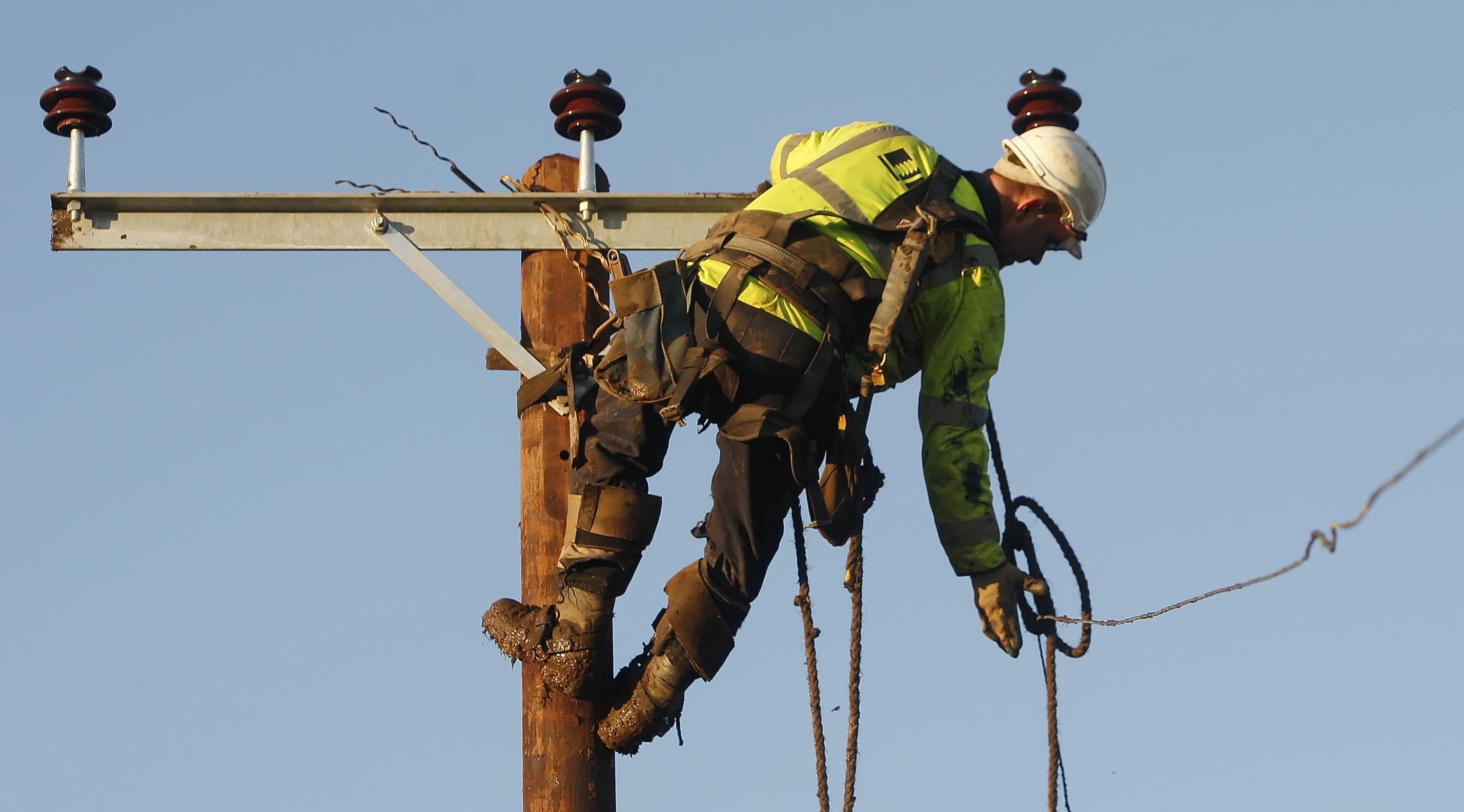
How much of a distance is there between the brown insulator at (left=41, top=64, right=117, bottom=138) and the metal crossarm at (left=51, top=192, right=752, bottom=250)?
30cm

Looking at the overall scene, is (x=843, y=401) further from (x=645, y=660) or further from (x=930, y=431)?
(x=645, y=660)

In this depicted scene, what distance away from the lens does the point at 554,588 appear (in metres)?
5.90

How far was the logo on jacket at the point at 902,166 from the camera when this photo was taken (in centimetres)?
581

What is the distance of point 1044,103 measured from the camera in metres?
6.19

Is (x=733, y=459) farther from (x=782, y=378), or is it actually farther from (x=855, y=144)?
(x=855, y=144)

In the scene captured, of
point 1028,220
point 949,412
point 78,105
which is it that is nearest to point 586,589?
point 949,412

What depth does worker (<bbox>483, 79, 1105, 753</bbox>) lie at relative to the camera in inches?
221

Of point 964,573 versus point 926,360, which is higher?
point 926,360

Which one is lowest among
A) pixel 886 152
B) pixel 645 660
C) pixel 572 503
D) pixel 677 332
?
pixel 645 660

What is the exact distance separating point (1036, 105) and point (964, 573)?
1347 mm

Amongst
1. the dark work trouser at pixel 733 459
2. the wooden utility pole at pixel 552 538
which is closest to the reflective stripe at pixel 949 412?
the dark work trouser at pixel 733 459

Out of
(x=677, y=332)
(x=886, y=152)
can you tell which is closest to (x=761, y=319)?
(x=677, y=332)

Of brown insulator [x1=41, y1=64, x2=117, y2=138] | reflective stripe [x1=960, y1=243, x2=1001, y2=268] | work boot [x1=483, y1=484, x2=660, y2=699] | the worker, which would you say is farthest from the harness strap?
A: brown insulator [x1=41, y1=64, x2=117, y2=138]

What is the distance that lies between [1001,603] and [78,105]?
301cm
